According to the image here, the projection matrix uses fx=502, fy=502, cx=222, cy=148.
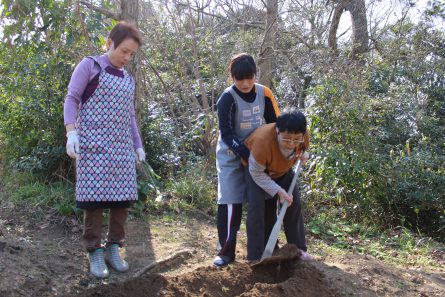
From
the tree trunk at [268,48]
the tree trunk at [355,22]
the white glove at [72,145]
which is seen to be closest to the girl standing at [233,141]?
the white glove at [72,145]

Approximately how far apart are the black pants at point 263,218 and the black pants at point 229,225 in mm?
120

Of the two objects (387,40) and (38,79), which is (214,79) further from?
(387,40)

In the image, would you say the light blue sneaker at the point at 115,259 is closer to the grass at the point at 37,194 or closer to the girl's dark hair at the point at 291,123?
the grass at the point at 37,194

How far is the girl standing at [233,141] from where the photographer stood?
3371 millimetres

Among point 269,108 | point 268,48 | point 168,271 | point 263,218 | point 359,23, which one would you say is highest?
point 359,23

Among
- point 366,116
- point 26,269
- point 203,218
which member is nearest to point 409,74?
point 366,116

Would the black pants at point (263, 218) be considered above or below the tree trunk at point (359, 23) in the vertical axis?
below

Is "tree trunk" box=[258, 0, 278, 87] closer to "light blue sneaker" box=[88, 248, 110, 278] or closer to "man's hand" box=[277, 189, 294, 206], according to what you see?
"man's hand" box=[277, 189, 294, 206]

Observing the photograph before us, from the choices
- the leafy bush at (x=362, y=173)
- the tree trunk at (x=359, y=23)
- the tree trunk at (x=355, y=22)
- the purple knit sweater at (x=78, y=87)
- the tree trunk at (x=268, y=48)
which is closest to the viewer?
the purple knit sweater at (x=78, y=87)

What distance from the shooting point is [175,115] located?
7.88m

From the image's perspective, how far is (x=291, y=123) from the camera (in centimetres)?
311

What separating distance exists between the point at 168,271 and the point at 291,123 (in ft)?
4.63

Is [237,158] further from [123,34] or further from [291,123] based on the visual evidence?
[123,34]

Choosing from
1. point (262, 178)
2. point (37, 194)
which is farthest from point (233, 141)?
point (37, 194)
